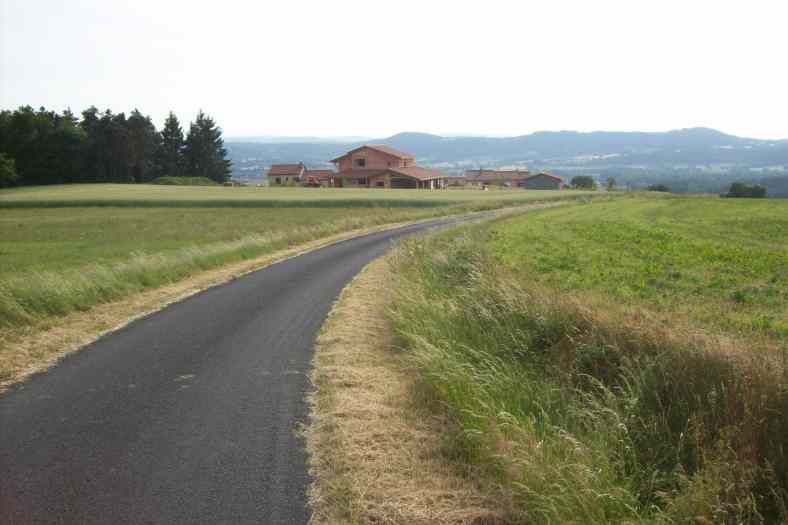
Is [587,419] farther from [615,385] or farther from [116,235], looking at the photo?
[116,235]

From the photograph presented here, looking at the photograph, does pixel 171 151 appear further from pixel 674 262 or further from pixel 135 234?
pixel 674 262

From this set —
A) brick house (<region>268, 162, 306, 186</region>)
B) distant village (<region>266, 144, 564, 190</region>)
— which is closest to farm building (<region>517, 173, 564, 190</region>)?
distant village (<region>266, 144, 564, 190</region>)

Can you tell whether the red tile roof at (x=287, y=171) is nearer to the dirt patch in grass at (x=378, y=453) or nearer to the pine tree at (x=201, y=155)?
the pine tree at (x=201, y=155)

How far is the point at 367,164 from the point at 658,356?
101 metres

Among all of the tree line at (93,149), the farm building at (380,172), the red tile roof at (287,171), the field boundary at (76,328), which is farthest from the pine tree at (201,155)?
the field boundary at (76,328)

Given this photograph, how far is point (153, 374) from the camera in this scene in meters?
9.28

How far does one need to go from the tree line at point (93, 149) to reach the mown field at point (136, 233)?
81.7 feet

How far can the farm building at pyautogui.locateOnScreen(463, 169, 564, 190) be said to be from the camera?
13300 cm

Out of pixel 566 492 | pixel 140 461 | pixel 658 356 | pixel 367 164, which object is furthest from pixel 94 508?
pixel 367 164

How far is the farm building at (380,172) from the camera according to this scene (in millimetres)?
99062

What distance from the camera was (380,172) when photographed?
326ft

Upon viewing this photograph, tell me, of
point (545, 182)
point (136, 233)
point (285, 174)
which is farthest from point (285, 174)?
point (136, 233)

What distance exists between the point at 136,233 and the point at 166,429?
108ft

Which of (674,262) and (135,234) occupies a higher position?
(135,234)
